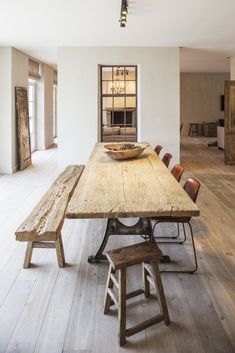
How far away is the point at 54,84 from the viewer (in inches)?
506

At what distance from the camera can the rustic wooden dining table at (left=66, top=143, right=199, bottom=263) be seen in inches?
84.6

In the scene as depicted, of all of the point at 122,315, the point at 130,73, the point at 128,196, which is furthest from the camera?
the point at 130,73

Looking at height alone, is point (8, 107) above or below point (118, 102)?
below

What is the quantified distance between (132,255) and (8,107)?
232 inches

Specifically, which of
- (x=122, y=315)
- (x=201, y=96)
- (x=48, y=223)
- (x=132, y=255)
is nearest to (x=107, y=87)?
(x=48, y=223)

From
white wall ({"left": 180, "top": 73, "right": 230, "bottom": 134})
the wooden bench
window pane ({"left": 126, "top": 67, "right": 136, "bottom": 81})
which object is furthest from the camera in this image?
white wall ({"left": 180, "top": 73, "right": 230, "bottom": 134})

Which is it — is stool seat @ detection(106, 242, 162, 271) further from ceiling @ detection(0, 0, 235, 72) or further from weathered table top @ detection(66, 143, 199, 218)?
ceiling @ detection(0, 0, 235, 72)

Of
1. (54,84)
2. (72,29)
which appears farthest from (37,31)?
(54,84)

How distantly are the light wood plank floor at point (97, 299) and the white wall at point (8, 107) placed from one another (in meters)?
3.23

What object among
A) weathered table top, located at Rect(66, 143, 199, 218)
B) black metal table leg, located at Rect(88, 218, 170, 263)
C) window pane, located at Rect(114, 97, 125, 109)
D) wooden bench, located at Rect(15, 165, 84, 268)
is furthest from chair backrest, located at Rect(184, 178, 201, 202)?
window pane, located at Rect(114, 97, 125, 109)

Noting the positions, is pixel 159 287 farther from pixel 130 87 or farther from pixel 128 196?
pixel 130 87

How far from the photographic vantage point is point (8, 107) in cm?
733

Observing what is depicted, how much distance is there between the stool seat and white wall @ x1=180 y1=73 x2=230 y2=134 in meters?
14.0

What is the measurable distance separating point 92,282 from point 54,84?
10995 millimetres
